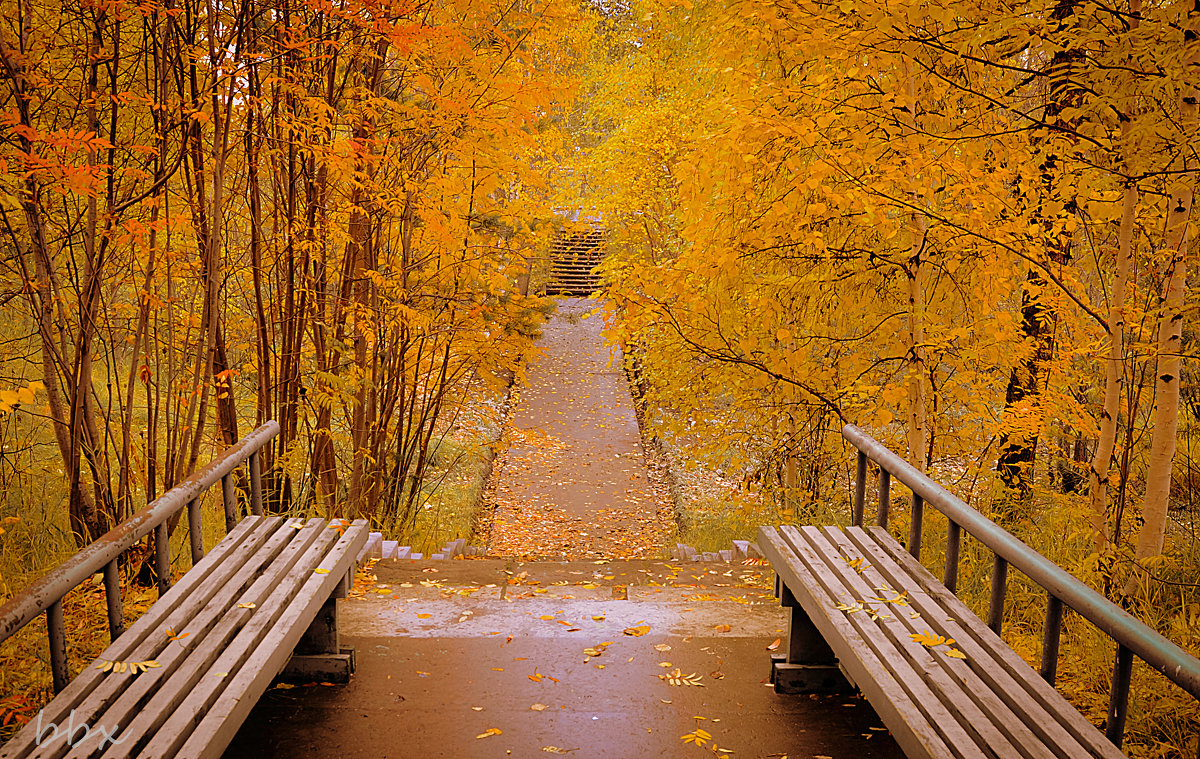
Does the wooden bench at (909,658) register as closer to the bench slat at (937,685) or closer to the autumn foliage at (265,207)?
the bench slat at (937,685)

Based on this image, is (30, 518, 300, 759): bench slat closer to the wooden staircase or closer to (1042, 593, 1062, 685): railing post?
(1042, 593, 1062, 685): railing post

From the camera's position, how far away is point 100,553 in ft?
7.20

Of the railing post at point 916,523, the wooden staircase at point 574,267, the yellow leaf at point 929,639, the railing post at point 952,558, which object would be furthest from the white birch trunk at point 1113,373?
the wooden staircase at point 574,267

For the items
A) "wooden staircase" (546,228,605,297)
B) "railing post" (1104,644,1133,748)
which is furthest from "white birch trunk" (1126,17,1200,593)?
"wooden staircase" (546,228,605,297)

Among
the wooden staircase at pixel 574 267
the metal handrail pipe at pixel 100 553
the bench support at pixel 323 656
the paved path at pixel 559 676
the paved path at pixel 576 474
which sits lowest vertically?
the paved path at pixel 576 474

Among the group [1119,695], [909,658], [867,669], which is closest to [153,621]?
[867,669]

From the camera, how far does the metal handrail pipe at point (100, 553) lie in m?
1.83

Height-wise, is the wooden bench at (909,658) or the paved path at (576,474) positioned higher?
the wooden bench at (909,658)

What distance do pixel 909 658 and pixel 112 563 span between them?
226 cm

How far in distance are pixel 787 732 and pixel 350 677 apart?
5.42ft

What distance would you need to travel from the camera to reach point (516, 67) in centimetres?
662

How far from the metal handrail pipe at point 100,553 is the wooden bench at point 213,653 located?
237mm

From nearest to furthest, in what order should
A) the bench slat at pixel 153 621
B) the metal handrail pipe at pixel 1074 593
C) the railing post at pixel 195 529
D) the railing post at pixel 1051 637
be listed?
the metal handrail pipe at pixel 1074 593 < the bench slat at pixel 153 621 < the railing post at pixel 1051 637 < the railing post at pixel 195 529

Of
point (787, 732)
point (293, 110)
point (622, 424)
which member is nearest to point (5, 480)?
point (293, 110)
